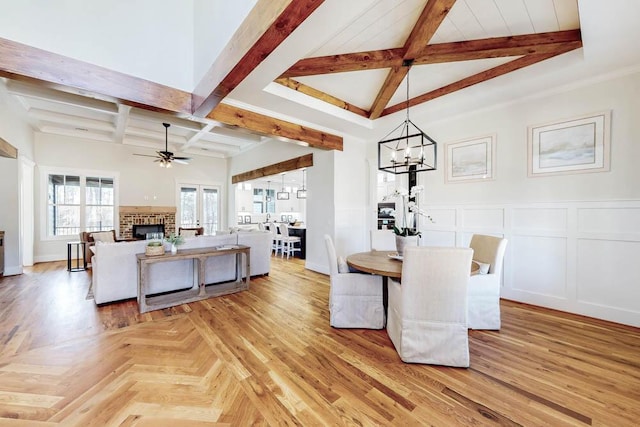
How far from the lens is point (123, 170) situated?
741 cm

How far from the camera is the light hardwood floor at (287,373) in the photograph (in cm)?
164

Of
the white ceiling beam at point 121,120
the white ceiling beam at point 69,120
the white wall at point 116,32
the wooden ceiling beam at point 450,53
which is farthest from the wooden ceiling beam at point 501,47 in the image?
the white ceiling beam at point 69,120

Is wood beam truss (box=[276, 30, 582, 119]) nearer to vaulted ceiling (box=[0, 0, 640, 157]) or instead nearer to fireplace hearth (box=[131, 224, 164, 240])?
vaulted ceiling (box=[0, 0, 640, 157])

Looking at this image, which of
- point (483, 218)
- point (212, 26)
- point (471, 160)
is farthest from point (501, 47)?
point (212, 26)

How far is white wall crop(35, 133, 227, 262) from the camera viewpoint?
636 cm

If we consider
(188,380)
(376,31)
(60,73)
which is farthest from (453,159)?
(60,73)

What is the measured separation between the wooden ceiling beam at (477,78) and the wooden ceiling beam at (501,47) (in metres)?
0.16

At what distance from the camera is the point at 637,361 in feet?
7.20

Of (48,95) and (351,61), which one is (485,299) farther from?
(48,95)

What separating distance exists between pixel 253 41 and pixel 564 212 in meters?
3.99

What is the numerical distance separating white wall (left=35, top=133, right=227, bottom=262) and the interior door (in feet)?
0.70

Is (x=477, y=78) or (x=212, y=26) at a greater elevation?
(x=212, y=26)

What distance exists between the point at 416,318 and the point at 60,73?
4057 millimetres

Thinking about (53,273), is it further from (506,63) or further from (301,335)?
(506,63)
